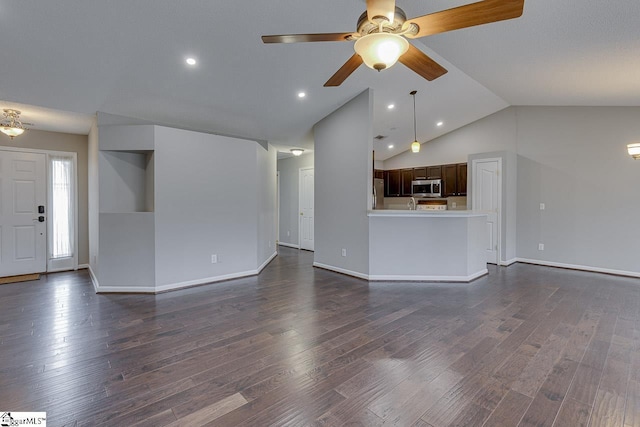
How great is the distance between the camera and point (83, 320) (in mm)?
3201

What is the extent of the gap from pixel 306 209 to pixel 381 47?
19.6 ft

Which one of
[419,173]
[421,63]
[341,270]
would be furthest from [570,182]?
[421,63]

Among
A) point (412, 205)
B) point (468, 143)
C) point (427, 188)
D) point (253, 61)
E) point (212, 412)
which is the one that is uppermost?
point (253, 61)

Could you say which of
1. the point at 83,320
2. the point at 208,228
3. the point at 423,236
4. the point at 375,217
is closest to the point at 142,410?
the point at 83,320

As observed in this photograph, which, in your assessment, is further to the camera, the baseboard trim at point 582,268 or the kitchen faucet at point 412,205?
the kitchen faucet at point 412,205

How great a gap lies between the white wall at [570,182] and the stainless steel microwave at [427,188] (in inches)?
46.1

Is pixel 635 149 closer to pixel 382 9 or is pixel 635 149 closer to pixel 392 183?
pixel 392 183

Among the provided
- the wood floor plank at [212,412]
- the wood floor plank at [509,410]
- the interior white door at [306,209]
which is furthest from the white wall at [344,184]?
the wood floor plank at [212,412]

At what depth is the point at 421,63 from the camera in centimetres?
249

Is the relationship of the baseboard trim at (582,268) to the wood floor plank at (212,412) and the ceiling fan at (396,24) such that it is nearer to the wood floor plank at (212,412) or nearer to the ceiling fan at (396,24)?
the ceiling fan at (396,24)

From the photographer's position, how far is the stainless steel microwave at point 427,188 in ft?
24.5

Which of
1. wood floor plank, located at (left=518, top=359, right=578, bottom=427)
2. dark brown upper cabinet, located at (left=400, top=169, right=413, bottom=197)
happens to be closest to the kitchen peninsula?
wood floor plank, located at (left=518, top=359, right=578, bottom=427)

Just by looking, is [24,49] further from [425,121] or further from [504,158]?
[504,158]

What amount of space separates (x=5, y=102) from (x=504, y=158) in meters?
7.76
